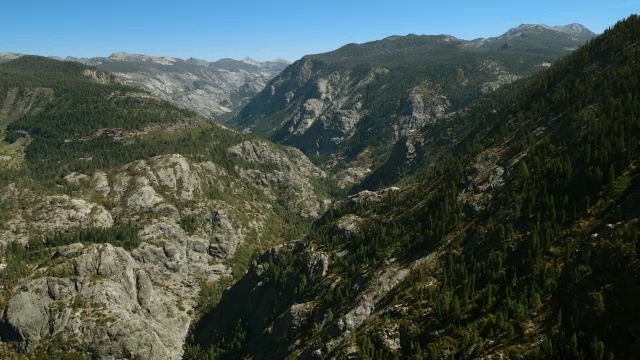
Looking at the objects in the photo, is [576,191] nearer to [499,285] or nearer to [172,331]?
[499,285]

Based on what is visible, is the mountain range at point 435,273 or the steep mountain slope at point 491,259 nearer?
the steep mountain slope at point 491,259

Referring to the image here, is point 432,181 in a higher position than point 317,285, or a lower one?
higher

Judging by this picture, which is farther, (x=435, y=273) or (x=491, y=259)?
(x=435, y=273)

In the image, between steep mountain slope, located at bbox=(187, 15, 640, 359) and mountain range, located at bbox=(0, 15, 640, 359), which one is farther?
mountain range, located at bbox=(0, 15, 640, 359)

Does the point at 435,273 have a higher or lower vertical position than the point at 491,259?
lower

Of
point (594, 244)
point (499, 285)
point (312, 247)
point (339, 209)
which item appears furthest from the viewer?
point (339, 209)

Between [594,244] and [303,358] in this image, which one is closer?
[594,244]

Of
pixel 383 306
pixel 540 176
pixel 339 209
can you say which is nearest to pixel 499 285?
pixel 383 306

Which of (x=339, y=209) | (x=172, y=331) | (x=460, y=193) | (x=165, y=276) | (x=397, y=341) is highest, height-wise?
(x=460, y=193)
